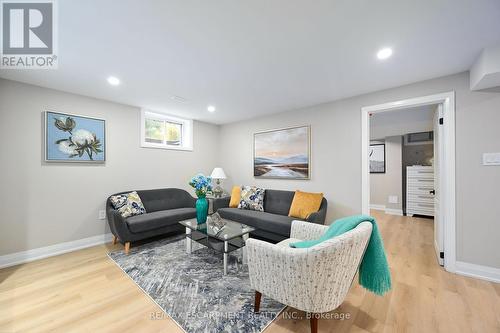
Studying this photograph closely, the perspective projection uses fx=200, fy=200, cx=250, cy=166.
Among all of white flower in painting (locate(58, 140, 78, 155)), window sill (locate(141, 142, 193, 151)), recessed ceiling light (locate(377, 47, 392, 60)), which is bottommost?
white flower in painting (locate(58, 140, 78, 155))

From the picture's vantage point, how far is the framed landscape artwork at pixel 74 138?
2.79 metres

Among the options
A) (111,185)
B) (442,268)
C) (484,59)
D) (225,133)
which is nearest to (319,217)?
(442,268)

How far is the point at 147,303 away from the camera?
70.5 inches

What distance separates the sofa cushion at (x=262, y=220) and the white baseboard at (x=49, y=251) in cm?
200

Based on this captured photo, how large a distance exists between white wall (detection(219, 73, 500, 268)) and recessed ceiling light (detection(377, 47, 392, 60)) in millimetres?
960

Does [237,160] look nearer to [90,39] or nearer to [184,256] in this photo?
[184,256]

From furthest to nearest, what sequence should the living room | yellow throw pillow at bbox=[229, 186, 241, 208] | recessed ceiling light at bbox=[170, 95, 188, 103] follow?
yellow throw pillow at bbox=[229, 186, 241, 208] → recessed ceiling light at bbox=[170, 95, 188, 103] → the living room

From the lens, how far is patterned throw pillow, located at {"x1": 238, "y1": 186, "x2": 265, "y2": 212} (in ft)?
12.1

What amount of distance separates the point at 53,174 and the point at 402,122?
21.5 feet

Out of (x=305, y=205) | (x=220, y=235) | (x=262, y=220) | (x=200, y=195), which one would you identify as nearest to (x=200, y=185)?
(x=200, y=195)

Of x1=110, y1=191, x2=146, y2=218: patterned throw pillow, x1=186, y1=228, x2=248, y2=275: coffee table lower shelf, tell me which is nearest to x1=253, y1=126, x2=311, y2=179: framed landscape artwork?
x1=186, y1=228, x2=248, y2=275: coffee table lower shelf

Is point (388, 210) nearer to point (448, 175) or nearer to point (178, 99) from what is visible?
point (448, 175)

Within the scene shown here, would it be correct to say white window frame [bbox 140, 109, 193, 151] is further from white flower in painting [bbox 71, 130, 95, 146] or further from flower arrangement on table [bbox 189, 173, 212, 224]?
flower arrangement on table [bbox 189, 173, 212, 224]

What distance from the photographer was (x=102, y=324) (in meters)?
1.55
